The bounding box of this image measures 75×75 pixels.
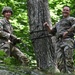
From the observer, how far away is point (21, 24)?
12.1 m

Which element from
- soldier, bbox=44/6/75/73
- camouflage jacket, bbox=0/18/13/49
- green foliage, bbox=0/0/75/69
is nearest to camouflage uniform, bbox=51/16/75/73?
soldier, bbox=44/6/75/73

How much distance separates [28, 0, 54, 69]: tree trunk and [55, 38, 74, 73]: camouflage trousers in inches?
10.4

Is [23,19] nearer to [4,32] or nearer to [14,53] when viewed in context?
[14,53]

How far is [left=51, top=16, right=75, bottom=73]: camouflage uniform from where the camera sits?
6.79 m

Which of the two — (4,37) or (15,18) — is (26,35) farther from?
(4,37)

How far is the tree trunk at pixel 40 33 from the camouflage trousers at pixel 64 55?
0.26 meters

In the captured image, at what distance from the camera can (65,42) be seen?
691 centimetres

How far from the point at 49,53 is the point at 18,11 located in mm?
6077

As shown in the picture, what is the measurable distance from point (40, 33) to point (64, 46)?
65cm

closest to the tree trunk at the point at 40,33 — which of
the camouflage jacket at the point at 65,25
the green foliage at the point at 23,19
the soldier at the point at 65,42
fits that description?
the soldier at the point at 65,42

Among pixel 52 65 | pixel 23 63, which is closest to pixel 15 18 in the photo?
pixel 23 63

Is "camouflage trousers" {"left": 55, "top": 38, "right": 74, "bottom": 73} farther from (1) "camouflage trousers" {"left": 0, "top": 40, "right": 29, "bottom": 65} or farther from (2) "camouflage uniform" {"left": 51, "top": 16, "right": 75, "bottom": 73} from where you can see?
(1) "camouflage trousers" {"left": 0, "top": 40, "right": 29, "bottom": 65}

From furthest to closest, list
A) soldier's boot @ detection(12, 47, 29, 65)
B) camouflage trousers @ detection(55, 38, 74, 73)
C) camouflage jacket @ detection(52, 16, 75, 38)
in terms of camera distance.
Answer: soldier's boot @ detection(12, 47, 29, 65) < camouflage jacket @ detection(52, 16, 75, 38) < camouflage trousers @ detection(55, 38, 74, 73)

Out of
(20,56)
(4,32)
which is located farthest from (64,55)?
(4,32)
